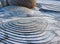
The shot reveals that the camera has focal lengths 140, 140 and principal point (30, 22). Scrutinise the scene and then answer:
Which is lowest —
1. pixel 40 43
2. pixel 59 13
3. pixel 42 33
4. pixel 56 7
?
pixel 40 43

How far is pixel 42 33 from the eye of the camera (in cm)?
210

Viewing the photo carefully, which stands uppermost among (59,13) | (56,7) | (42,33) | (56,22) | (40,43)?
(56,7)

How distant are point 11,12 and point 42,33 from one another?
113cm

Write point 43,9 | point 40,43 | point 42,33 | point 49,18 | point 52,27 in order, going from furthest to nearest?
1. point 43,9
2. point 49,18
3. point 52,27
4. point 42,33
5. point 40,43

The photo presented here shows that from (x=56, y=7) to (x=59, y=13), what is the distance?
1.35ft

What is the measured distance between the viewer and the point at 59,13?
3223mm

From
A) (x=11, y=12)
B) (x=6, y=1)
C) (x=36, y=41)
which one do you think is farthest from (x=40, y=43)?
(x=6, y=1)

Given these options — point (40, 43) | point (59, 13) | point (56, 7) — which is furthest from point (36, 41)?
point (56, 7)

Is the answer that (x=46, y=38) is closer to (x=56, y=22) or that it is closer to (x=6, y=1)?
(x=56, y=22)

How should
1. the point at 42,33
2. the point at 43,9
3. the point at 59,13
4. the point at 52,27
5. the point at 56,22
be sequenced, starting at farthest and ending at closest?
the point at 43,9, the point at 59,13, the point at 56,22, the point at 52,27, the point at 42,33

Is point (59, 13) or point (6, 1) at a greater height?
point (6, 1)

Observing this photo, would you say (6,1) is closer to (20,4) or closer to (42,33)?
(20,4)

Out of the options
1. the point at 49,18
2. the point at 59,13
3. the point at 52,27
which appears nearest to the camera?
the point at 52,27

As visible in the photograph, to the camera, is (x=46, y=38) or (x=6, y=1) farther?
(x=6, y=1)
